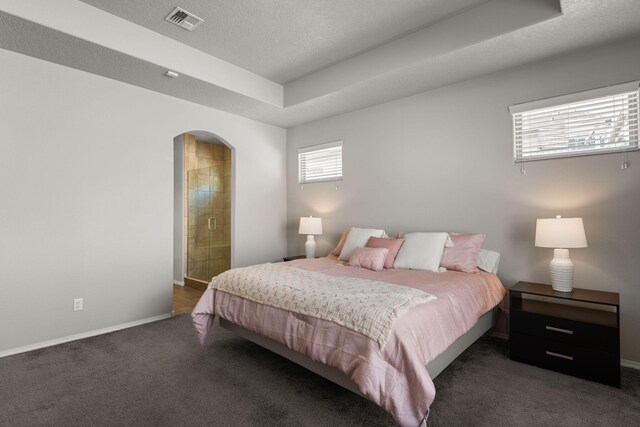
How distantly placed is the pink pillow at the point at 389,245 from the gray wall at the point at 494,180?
538 millimetres

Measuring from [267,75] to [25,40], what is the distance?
7.26ft

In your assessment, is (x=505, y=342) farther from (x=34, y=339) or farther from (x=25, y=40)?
(x=25, y=40)

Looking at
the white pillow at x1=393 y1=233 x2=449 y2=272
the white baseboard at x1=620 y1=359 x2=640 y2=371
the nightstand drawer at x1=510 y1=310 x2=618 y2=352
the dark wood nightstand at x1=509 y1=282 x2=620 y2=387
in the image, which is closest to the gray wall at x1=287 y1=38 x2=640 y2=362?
the white baseboard at x1=620 y1=359 x2=640 y2=371

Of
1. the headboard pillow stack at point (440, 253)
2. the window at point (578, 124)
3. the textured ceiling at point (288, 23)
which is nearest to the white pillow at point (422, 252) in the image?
the headboard pillow stack at point (440, 253)

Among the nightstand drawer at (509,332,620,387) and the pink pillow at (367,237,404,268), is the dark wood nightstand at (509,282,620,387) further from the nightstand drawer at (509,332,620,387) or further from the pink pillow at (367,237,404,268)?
the pink pillow at (367,237,404,268)

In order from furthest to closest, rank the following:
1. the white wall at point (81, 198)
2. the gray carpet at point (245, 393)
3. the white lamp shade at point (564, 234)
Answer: the white wall at point (81, 198) → the white lamp shade at point (564, 234) → the gray carpet at point (245, 393)

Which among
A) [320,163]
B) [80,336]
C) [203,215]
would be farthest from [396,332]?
[203,215]

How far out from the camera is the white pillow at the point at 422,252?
305 cm

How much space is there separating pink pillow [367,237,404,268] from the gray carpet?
1023mm

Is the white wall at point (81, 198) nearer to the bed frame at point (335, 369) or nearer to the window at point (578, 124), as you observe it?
the bed frame at point (335, 369)

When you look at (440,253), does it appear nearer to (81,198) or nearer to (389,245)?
(389,245)

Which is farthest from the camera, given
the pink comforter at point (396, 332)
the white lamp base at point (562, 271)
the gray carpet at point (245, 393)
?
the white lamp base at point (562, 271)

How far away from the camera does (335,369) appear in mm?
1970

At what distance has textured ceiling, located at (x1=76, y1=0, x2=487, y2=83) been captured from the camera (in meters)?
2.66
